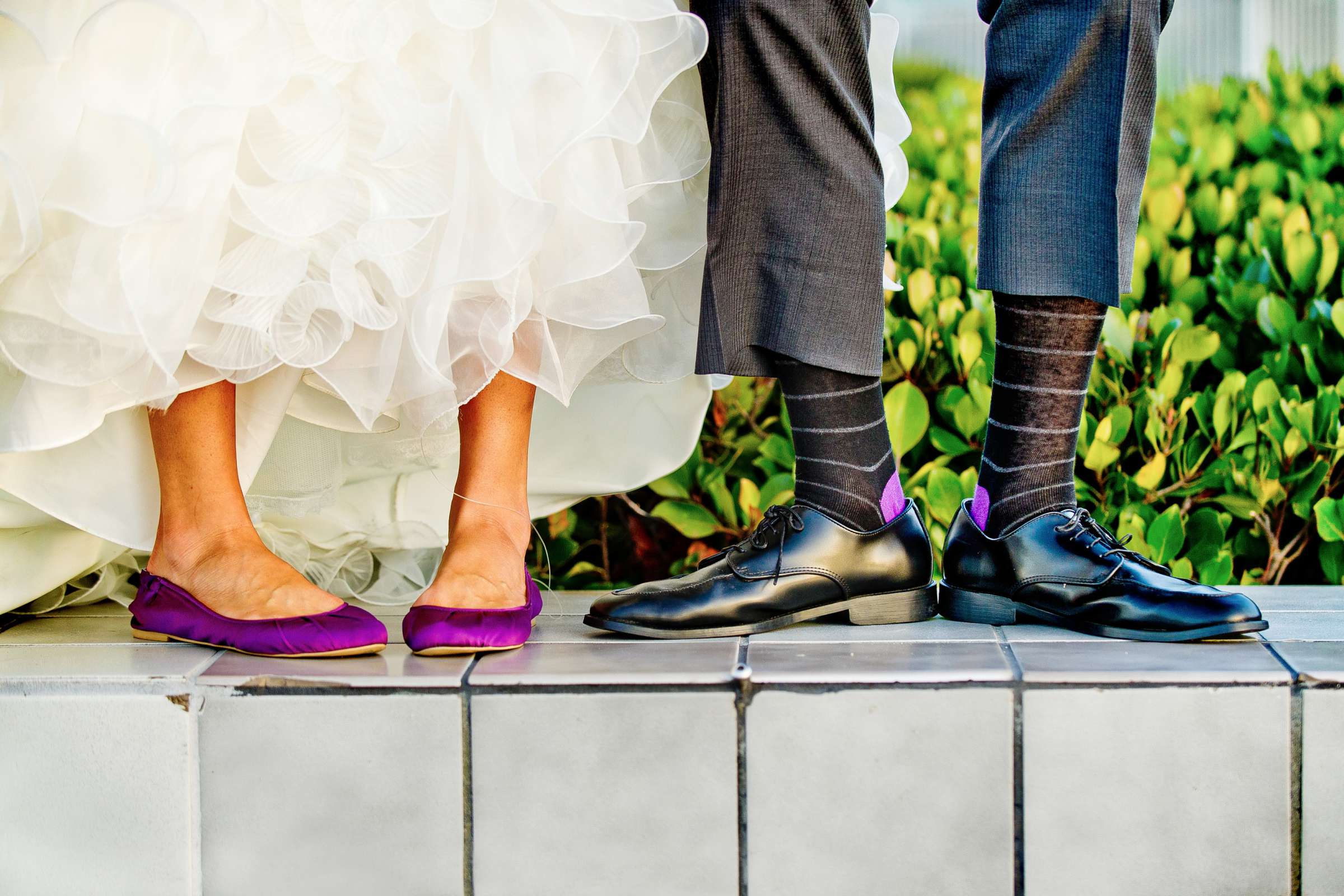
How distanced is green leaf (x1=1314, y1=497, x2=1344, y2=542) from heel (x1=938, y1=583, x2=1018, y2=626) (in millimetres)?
625

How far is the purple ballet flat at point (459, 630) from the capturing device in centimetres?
107

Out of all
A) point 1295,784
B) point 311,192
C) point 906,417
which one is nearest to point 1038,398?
point 906,417

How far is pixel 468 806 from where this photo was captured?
96cm

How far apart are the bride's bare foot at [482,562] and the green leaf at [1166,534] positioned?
867mm

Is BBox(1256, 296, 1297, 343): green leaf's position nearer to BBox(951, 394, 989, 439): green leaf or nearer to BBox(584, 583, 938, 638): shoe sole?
BBox(951, 394, 989, 439): green leaf

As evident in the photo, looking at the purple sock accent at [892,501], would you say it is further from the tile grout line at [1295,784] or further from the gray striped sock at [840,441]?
the tile grout line at [1295,784]

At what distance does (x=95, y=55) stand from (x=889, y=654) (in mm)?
924

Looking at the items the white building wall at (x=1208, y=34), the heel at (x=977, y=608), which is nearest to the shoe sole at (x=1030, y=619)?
the heel at (x=977, y=608)

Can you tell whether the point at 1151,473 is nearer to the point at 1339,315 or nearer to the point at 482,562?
the point at 1339,315

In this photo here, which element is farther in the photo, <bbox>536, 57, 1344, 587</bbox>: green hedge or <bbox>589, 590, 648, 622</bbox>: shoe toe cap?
<bbox>536, 57, 1344, 587</bbox>: green hedge

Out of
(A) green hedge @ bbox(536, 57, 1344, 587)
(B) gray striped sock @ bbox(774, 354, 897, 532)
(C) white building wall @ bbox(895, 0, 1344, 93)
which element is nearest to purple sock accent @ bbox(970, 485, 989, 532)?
(B) gray striped sock @ bbox(774, 354, 897, 532)

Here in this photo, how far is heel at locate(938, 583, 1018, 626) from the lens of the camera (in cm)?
123

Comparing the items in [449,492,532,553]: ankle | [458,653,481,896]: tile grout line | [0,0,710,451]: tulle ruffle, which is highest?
[0,0,710,451]: tulle ruffle

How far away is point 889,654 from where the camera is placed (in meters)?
1.05
